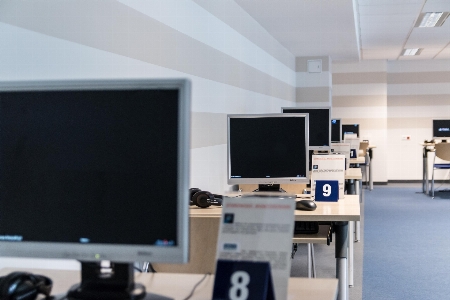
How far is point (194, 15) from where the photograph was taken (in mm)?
3896

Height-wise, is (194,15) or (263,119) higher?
(194,15)

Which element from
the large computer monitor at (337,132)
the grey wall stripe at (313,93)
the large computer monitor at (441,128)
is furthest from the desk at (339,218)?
the large computer monitor at (441,128)

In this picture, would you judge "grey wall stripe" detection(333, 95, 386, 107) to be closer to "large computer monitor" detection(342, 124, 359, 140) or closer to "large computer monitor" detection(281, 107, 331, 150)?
"large computer monitor" detection(342, 124, 359, 140)

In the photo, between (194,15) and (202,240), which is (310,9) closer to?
(194,15)

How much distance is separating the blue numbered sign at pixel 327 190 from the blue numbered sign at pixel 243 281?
2.08 meters

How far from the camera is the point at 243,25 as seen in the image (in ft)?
17.9

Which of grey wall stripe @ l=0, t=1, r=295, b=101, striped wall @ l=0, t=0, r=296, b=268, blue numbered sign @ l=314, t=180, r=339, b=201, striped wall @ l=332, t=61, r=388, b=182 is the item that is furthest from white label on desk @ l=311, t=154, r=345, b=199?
striped wall @ l=332, t=61, r=388, b=182

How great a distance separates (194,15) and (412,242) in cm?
339

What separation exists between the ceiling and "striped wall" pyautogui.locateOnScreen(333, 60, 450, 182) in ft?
4.96

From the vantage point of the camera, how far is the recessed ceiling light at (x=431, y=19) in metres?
7.23

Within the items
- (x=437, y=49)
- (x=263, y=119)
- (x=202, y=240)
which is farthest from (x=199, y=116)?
(x=437, y=49)

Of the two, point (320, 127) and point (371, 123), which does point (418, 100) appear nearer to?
point (371, 123)

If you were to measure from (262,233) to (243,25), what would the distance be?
4.42 m

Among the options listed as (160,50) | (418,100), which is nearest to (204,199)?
(160,50)
